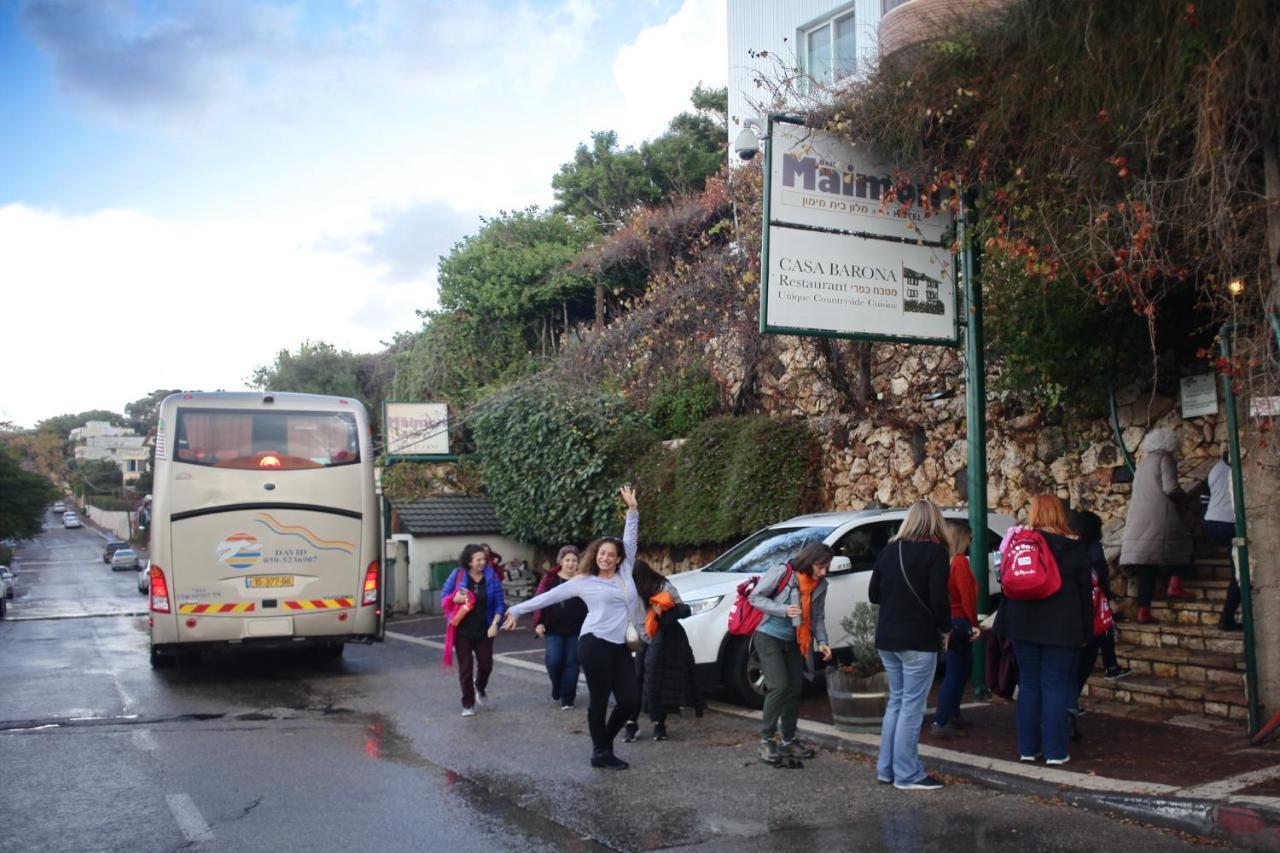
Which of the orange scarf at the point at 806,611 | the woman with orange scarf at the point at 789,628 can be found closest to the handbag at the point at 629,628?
the woman with orange scarf at the point at 789,628

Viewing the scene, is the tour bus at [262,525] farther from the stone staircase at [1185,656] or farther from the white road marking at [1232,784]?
the white road marking at [1232,784]

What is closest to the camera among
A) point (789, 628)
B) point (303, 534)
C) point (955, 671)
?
point (789, 628)

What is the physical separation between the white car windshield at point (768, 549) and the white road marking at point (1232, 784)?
4.57 meters

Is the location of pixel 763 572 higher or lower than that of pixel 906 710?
higher

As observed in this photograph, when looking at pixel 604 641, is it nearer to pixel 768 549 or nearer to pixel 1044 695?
pixel 1044 695

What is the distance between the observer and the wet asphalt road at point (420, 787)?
6.06 metres

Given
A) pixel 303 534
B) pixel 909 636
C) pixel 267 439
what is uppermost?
pixel 267 439

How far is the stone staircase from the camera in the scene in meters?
8.49

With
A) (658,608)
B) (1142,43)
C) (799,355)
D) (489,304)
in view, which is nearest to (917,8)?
(1142,43)

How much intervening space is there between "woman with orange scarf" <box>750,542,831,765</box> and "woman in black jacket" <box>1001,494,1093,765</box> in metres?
1.26

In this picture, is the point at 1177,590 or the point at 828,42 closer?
the point at 1177,590

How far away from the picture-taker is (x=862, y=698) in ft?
27.8

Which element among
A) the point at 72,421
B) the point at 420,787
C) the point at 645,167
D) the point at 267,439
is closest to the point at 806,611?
the point at 420,787

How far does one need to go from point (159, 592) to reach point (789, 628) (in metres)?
8.23
